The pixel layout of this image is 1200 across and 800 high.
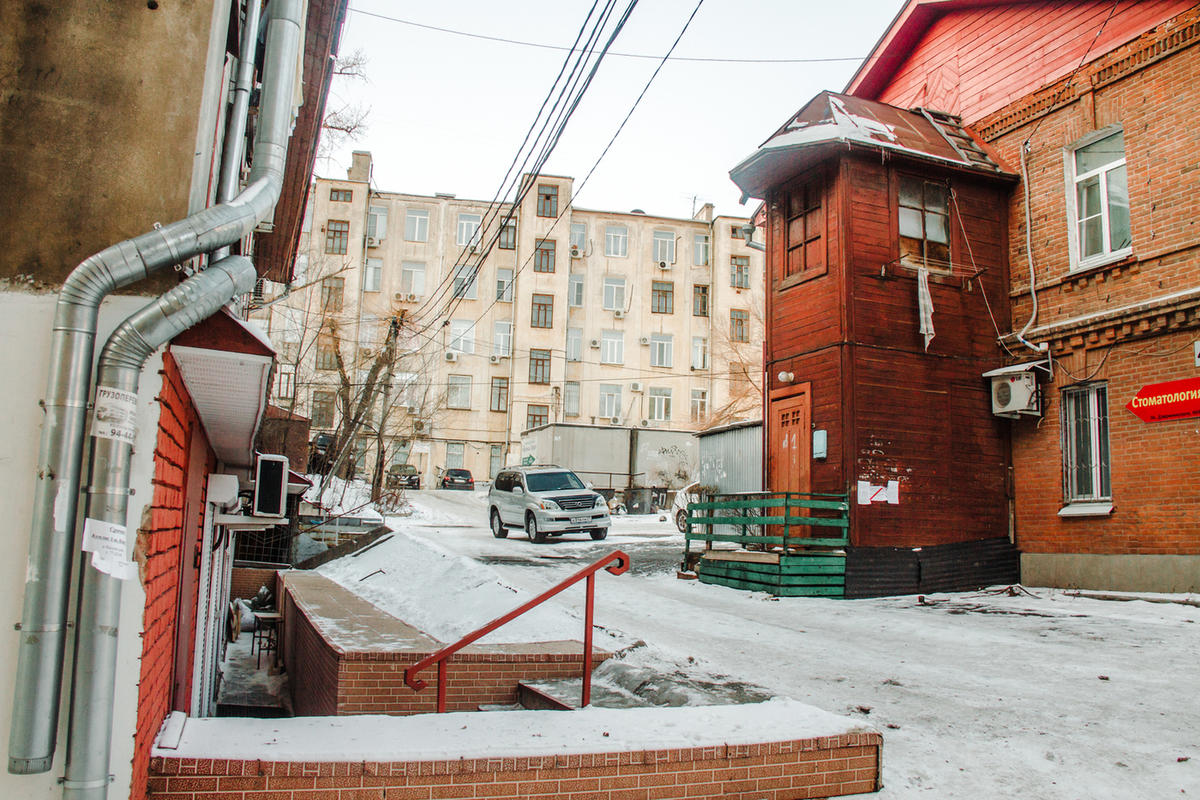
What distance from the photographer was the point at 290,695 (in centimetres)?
1122

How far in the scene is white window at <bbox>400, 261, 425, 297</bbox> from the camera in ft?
137

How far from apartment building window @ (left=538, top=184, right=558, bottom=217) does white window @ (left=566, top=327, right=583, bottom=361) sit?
19.2 feet

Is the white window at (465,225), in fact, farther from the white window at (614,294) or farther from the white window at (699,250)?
the white window at (699,250)

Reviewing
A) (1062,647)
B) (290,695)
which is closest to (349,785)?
(1062,647)

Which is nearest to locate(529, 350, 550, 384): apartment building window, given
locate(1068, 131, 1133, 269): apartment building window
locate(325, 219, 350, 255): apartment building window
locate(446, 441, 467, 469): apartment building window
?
locate(446, 441, 467, 469): apartment building window

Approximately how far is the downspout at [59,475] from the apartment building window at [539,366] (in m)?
38.6

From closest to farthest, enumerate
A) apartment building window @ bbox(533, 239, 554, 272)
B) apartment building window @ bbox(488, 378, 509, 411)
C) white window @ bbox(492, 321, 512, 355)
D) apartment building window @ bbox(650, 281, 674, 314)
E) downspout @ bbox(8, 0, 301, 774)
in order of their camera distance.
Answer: downspout @ bbox(8, 0, 301, 774) → apartment building window @ bbox(488, 378, 509, 411) → white window @ bbox(492, 321, 512, 355) → apartment building window @ bbox(533, 239, 554, 272) → apartment building window @ bbox(650, 281, 674, 314)

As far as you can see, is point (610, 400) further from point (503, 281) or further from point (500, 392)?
point (503, 281)

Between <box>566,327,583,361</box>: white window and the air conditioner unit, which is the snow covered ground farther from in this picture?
<box>566,327,583,361</box>: white window

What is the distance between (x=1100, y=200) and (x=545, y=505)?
12.7 metres

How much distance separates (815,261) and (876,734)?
33.5 ft

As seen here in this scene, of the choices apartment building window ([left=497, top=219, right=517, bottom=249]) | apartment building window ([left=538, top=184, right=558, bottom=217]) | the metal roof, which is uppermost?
apartment building window ([left=538, top=184, right=558, bottom=217])

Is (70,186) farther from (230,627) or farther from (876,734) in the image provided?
(230,627)

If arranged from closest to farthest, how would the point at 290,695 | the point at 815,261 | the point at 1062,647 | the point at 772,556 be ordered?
the point at 1062,647 → the point at 290,695 → the point at 772,556 → the point at 815,261
